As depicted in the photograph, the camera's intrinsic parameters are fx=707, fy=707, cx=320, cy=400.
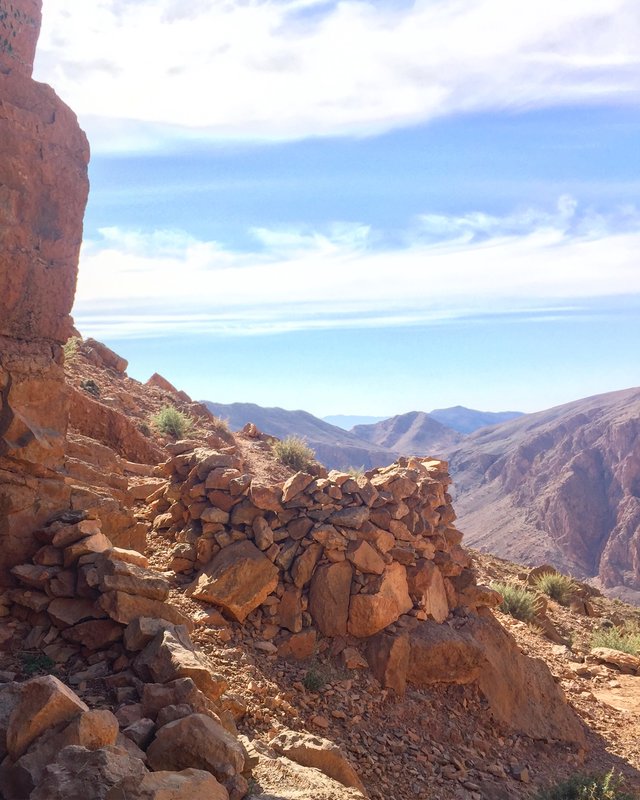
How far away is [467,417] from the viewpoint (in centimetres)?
15412

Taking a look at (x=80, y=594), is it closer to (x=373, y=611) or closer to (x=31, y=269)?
(x=31, y=269)

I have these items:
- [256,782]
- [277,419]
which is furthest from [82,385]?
[277,419]

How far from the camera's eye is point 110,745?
371cm

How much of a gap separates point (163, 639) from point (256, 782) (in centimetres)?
125

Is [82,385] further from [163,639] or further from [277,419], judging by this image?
[277,419]

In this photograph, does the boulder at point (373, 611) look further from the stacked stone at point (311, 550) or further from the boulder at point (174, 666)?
the boulder at point (174, 666)

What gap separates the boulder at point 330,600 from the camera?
26.0ft

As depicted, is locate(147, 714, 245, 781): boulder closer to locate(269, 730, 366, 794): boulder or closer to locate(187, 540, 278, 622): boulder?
locate(269, 730, 366, 794): boulder

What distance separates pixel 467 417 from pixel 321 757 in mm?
152215

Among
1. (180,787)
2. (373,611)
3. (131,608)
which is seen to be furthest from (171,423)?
(180,787)

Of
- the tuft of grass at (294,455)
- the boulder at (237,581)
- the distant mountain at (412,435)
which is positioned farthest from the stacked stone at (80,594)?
the distant mountain at (412,435)

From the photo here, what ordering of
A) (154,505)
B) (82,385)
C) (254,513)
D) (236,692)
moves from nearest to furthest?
(236,692)
(254,513)
(154,505)
(82,385)

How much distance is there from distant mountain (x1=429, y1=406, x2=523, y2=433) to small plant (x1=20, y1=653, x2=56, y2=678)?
14305cm

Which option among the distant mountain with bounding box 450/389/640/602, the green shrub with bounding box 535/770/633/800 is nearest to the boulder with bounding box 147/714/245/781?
the green shrub with bounding box 535/770/633/800
